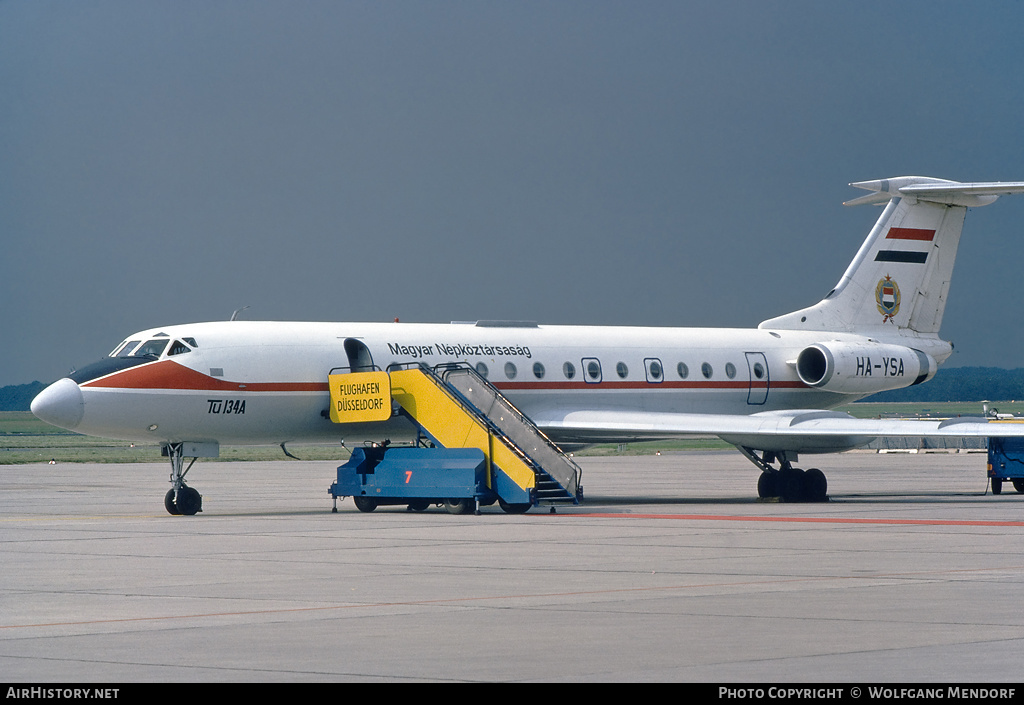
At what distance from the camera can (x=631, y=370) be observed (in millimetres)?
31031

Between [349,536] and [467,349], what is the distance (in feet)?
32.0

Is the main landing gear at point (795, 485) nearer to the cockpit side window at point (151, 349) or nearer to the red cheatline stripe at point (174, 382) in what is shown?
the red cheatline stripe at point (174, 382)

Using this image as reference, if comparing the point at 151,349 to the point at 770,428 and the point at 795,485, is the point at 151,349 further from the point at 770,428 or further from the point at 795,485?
the point at 795,485

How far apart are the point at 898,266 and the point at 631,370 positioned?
311 inches

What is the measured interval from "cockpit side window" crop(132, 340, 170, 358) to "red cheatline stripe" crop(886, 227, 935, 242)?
17338 mm

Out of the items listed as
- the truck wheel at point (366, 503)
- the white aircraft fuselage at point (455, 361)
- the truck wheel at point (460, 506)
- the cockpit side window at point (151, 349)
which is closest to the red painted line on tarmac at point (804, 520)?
the truck wheel at point (460, 506)

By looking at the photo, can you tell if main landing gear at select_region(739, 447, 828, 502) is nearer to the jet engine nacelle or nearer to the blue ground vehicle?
the jet engine nacelle

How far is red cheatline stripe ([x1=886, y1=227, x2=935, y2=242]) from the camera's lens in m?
34.2

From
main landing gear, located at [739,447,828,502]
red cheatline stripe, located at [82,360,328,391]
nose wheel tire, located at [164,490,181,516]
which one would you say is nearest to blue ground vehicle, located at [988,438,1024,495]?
main landing gear, located at [739,447,828,502]

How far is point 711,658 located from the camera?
9133mm

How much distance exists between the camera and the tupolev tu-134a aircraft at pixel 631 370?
25.5 meters

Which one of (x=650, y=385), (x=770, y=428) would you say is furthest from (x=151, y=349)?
(x=770, y=428)
